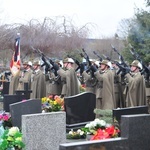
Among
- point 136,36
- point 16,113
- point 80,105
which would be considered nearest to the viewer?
point 16,113

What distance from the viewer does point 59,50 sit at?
2905cm

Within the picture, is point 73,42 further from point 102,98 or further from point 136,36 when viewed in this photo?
point 102,98

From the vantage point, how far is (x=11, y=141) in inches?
268

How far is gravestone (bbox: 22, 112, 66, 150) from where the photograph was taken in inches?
283

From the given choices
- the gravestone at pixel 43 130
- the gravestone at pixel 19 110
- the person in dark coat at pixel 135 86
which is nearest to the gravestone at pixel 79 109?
the gravestone at pixel 19 110

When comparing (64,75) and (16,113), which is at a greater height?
(64,75)

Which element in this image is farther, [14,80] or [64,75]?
[14,80]

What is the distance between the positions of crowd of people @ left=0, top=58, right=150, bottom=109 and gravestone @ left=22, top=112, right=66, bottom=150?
5.77 m

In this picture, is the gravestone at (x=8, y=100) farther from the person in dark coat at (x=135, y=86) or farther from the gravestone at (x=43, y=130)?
the gravestone at (x=43, y=130)

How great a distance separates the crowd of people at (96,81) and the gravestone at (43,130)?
577 centimetres

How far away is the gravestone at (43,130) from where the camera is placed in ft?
23.6

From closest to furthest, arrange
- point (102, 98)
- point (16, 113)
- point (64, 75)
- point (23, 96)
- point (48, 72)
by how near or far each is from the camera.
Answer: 1. point (16, 113)
2. point (23, 96)
3. point (102, 98)
4. point (64, 75)
5. point (48, 72)

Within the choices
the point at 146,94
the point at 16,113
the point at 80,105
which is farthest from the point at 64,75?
the point at 16,113

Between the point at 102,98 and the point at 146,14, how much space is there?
20.4 ft
